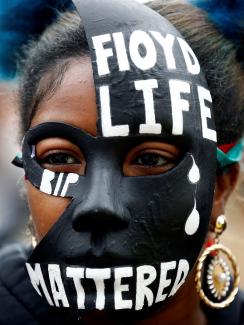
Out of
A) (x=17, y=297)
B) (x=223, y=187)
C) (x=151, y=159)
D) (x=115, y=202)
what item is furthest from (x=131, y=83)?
(x=17, y=297)

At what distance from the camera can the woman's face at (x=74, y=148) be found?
1.85 m

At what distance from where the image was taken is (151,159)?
6.20ft

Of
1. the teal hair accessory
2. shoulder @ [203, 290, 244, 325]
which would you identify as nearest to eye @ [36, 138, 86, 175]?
the teal hair accessory

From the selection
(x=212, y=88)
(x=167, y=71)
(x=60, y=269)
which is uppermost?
(x=167, y=71)

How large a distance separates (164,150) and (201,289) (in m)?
0.52

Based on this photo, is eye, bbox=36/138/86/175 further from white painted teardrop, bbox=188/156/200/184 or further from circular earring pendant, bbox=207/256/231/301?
circular earring pendant, bbox=207/256/231/301

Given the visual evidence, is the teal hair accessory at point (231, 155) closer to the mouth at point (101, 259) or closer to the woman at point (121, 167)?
the woman at point (121, 167)

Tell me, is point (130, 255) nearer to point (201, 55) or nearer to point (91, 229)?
point (91, 229)

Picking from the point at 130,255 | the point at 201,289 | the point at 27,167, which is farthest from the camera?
the point at 201,289

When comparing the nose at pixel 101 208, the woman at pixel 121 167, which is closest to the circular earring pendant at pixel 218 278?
the woman at pixel 121 167

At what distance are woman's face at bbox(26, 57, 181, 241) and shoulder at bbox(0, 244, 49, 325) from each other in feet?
1.44

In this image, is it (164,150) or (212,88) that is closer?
(164,150)

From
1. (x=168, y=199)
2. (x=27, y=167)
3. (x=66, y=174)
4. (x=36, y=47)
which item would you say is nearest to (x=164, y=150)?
(x=168, y=199)

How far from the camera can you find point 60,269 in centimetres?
182
